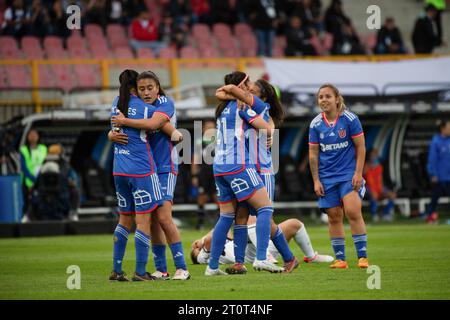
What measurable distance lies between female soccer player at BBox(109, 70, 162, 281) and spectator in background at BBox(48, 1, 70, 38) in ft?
55.3

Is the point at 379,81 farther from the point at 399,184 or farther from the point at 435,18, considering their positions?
the point at 435,18

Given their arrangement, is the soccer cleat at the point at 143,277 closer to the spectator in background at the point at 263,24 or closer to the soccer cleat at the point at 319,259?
the soccer cleat at the point at 319,259

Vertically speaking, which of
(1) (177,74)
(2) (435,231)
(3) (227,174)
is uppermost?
(1) (177,74)

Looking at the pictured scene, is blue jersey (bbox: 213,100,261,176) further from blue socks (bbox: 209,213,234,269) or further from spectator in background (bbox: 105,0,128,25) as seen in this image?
spectator in background (bbox: 105,0,128,25)

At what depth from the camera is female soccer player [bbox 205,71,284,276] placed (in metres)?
12.1

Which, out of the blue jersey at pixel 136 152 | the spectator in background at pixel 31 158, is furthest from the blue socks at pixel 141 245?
the spectator in background at pixel 31 158

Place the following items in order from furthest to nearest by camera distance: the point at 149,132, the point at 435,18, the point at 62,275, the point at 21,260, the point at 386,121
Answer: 1. the point at 435,18
2. the point at 386,121
3. the point at 21,260
4. the point at 62,275
5. the point at 149,132

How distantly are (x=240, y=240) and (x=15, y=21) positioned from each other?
17.0 metres

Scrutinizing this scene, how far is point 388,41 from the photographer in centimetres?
3080

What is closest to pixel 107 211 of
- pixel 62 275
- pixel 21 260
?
pixel 21 260

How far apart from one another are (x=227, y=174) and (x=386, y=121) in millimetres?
15131

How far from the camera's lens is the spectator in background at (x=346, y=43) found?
3039cm

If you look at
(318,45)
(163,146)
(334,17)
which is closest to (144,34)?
(318,45)

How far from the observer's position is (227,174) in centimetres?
1214
